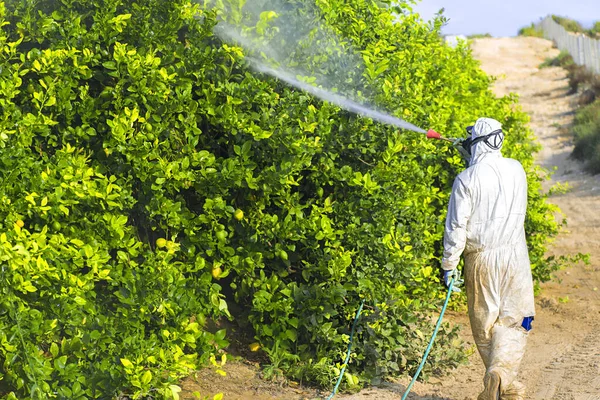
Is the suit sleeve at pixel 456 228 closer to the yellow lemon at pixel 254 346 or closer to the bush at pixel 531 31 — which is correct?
the yellow lemon at pixel 254 346

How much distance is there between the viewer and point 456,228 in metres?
5.09

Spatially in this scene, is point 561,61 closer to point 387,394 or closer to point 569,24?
point 569,24

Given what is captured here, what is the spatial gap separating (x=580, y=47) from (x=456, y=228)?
31.7 meters

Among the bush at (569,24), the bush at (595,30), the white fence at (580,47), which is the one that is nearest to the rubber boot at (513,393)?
the white fence at (580,47)

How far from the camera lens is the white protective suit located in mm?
5148

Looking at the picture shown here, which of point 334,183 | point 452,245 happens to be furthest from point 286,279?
point 452,245

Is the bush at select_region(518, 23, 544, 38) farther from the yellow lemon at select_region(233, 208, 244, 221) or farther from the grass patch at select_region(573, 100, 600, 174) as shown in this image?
the yellow lemon at select_region(233, 208, 244, 221)

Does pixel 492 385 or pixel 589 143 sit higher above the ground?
pixel 589 143

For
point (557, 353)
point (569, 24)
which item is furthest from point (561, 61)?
point (557, 353)

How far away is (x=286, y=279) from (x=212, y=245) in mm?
746

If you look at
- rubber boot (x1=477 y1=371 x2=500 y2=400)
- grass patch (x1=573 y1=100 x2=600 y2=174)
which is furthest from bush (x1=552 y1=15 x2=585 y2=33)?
rubber boot (x1=477 y1=371 x2=500 y2=400)

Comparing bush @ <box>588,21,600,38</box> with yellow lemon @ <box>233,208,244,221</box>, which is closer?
yellow lemon @ <box>233,208,244,221</box>

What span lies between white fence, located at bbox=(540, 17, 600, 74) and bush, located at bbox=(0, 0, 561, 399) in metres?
26.3

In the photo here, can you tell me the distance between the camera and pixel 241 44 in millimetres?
5445
